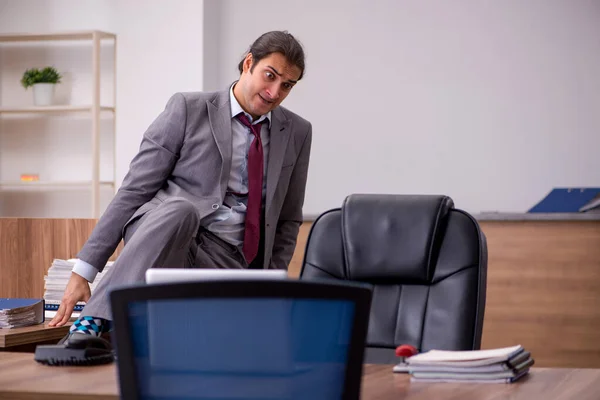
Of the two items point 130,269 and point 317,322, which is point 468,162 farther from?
point 317,322

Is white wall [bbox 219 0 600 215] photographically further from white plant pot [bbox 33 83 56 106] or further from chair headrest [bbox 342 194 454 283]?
chair headrest [bbox 342 194 454 283]

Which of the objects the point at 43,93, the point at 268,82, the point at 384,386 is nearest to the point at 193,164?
the point at 268,82

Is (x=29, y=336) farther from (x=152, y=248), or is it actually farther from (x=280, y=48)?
(x=280, y=48)

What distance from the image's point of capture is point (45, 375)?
1625mm

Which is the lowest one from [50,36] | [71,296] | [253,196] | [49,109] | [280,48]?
Answer: [71,296]

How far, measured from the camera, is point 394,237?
7.96ft

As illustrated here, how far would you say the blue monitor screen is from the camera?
113cm

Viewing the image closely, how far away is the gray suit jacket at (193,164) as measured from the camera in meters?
2.67

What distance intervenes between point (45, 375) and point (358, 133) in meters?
4.02

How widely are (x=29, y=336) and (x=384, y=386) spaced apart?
1240mm

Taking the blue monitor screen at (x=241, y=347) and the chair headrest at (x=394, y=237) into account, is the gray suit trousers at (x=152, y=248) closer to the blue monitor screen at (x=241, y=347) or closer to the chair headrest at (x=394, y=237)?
the chair headrest at (x=394, y=237)

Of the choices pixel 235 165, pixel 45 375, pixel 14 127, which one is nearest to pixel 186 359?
pixel 45 375

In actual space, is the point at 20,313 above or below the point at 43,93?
below

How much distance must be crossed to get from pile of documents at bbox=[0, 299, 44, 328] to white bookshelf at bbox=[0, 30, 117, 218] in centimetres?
309
